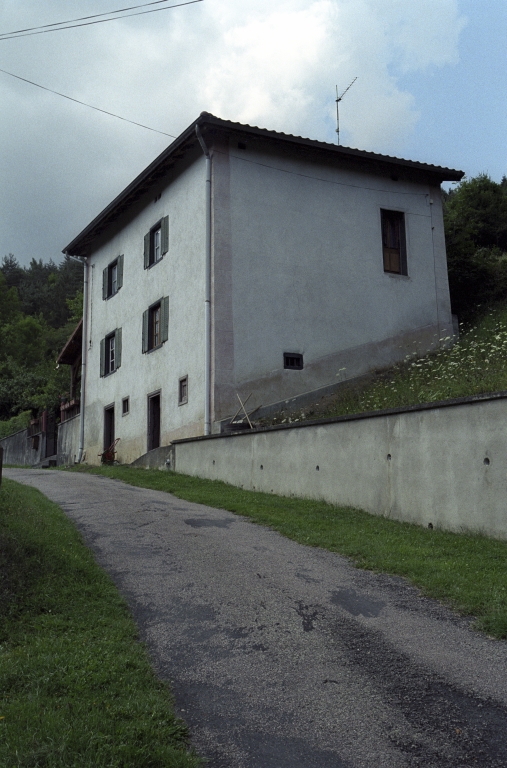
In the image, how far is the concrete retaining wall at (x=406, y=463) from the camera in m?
9.53

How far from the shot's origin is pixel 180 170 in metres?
21.0

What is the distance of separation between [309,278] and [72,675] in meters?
16.0

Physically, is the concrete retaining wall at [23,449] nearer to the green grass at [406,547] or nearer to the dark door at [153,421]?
the dark door at [153,421]

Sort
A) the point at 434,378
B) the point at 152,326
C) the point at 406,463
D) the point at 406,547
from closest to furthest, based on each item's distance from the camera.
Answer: the point at 406,547
the point at 406,463
the point at 434,378
the point at 152,326

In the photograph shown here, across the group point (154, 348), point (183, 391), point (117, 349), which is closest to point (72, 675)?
point (183, 391)

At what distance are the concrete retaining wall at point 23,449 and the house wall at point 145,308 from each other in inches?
261

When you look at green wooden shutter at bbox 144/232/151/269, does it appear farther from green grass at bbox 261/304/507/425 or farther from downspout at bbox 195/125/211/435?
green grass at bbox 261/304/507/425

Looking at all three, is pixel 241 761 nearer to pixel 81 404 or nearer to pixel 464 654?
pixel 464 654

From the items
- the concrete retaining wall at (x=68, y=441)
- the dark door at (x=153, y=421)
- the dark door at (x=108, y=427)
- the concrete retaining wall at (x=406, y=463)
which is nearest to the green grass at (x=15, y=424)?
the concrete retaining wall at (x=68, y=441)

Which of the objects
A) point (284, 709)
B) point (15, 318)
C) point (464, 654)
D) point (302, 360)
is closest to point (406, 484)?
point (464, 654)

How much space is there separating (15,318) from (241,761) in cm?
6326

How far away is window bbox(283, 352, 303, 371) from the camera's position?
19406mm

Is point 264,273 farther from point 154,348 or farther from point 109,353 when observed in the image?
point 109,353

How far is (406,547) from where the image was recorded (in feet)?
29.2
